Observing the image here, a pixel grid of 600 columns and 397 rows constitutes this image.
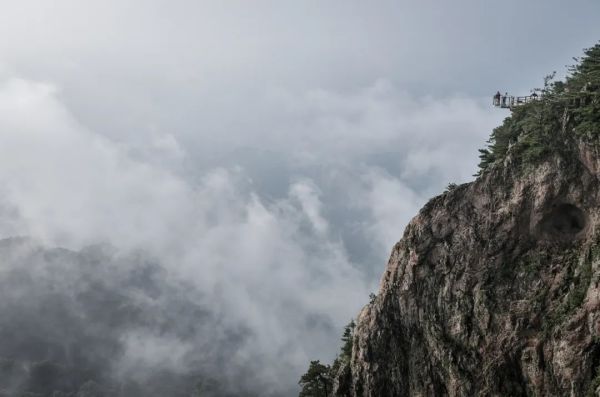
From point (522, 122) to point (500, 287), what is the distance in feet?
73.9

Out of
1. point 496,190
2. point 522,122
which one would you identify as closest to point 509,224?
point 496,190

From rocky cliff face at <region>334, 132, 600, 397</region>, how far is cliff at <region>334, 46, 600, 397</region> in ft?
0.41

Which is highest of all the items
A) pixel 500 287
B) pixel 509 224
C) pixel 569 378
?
pixel 509 224

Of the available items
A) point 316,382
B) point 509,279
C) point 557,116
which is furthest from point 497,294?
point 316,382

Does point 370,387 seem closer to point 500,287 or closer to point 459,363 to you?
point 459,363

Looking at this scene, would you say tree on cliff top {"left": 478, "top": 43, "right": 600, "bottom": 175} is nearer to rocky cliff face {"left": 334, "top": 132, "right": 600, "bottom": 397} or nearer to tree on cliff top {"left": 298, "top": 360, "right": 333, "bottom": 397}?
rocky cliff face {"left": 334, "top": 132, "right": 600, "bottom": 397}

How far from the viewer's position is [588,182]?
55.5 meters

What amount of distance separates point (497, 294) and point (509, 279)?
2.21 metres

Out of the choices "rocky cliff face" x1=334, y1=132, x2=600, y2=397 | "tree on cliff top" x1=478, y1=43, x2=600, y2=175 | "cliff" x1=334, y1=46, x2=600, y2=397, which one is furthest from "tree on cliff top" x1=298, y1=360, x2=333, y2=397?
"tree on cliff top" x1=478, y1=43, x2=600, y2=175

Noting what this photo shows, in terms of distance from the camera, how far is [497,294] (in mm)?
58906

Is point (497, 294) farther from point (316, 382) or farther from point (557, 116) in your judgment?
point (316, 382)

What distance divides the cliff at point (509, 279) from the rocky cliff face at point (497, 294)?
12 cm

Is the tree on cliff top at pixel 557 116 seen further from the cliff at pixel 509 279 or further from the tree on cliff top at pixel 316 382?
the tree on cliff top at pixel 316 382

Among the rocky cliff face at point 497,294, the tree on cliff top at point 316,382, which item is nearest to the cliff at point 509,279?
the rocky cliff face at point 497,294
